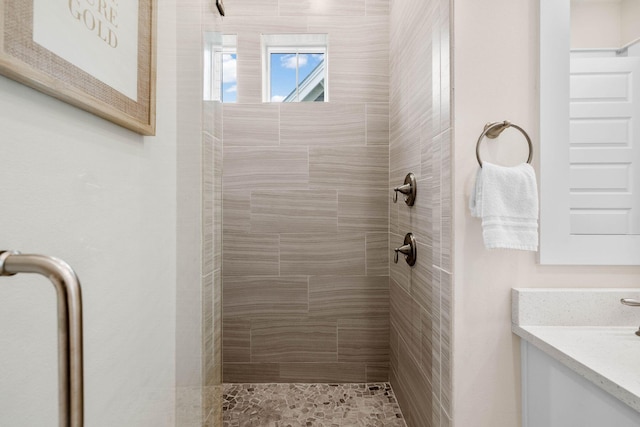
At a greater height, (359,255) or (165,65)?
(165,65)

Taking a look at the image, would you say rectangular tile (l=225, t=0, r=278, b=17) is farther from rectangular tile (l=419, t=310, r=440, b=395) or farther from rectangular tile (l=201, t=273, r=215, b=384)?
rectangular tile (l=419, t=310, r=440, b=395)

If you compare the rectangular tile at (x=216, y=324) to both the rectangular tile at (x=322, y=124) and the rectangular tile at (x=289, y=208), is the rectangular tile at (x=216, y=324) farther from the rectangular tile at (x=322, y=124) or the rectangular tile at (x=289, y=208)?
the rectangular tile at (x=322, y=124)

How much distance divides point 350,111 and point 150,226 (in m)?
1.64

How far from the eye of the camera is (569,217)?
1145mm

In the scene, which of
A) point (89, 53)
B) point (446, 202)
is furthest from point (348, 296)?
point (89, 53)

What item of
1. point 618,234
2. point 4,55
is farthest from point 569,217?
point 4,55

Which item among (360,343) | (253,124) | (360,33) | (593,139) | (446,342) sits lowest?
(360,343)

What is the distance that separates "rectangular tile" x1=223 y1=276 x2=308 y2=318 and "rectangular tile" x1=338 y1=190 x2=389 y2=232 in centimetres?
45

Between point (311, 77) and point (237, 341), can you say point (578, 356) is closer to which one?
point (237, 341)

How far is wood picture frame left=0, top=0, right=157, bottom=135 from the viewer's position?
1.54ft

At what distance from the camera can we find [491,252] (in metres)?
1.12

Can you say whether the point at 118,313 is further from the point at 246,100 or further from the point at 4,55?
the point at 246,100

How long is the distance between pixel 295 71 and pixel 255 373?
Result: 6.45 feet

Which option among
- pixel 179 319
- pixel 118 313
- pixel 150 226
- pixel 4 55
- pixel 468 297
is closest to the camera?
pixel 4 55
